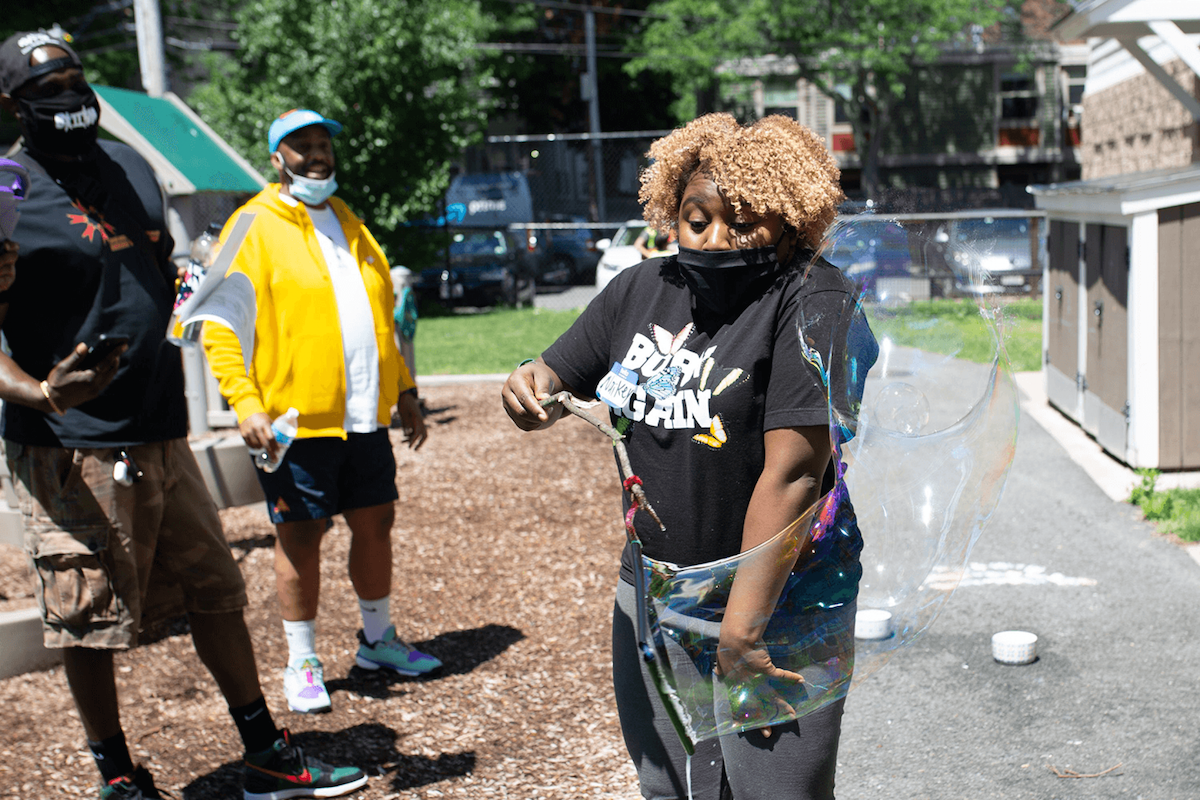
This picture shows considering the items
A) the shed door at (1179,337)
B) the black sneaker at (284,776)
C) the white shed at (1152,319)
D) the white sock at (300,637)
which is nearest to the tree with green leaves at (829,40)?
the white shed at (1152,319)

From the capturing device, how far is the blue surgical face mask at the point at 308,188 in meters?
3.90

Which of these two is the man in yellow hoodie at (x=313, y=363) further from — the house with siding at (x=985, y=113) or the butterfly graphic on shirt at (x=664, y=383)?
the house with siding at (x=985, y=113)

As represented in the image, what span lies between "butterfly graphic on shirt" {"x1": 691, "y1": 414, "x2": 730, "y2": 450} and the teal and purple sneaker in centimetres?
255

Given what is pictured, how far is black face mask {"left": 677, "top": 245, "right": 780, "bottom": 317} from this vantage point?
7.14ft

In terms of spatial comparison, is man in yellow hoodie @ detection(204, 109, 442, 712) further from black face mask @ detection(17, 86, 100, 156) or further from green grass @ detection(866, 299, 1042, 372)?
green grass @ detection(866, 299, 1042, 372)

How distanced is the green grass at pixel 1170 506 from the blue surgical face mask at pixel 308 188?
471 cm

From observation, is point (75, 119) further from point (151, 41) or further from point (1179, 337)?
point (151, 41)

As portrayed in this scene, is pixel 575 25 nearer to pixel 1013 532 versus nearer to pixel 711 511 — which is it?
pixel 1013 532

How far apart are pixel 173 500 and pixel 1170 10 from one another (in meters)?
8.48

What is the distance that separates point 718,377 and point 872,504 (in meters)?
0.49

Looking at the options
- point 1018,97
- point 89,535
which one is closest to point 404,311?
point 89,535

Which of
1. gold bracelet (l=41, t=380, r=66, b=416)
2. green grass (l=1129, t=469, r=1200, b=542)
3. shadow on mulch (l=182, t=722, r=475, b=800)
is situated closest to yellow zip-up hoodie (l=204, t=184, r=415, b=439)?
gold bracelet (l=41, t=380, r=66, b=416)

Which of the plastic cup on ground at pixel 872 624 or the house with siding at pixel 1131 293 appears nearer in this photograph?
the plastic cup on ground at pixel 872 624

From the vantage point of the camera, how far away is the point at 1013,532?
6.20m
